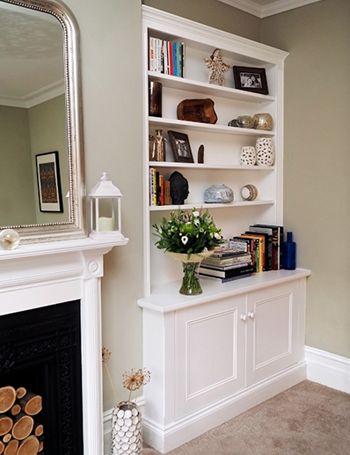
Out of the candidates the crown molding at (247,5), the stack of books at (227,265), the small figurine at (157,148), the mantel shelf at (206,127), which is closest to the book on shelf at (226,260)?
the stack of books at (227,265)

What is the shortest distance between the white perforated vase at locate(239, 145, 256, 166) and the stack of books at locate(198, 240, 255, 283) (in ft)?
2.08

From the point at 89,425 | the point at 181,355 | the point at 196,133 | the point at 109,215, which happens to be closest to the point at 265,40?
the point at 196,133

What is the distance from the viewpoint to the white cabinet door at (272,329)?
9.37 ft

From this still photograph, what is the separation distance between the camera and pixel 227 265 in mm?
2914

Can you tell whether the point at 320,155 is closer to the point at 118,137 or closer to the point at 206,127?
the point at 206,127

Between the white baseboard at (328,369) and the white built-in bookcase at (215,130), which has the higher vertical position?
the white built-in bookcase at (215,130)

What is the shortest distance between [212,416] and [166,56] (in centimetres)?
206

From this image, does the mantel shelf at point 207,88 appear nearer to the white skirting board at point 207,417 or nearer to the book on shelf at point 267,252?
the book on shelf at point 267,252

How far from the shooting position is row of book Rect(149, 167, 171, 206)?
2594 mm

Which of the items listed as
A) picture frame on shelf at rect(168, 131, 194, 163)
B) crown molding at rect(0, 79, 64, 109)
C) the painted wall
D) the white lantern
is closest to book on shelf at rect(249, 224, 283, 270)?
picture frame on shelf at rect(168, 131, 194, 163)

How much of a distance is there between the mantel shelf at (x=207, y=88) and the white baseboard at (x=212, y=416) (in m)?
1.87

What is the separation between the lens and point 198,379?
8.39 feet

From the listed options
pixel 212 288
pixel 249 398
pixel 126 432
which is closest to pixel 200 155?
pixel 212 288

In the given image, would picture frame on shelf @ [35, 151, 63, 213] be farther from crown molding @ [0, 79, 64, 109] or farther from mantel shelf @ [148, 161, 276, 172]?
mantel shelf @ [148, 161, 276, 172]
